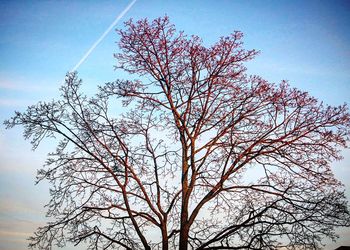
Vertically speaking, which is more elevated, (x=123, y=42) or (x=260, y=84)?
(x=123, y=42)

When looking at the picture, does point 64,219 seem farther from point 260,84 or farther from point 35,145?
point 260,84

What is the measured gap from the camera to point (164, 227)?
29.9 ft

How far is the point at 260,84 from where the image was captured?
9.97 metres

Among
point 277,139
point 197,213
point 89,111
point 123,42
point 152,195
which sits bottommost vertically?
point 197,213

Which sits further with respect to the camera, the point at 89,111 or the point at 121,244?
the point at 89,111

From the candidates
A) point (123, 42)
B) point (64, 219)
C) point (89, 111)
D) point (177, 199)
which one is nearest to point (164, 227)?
point (177, 199)

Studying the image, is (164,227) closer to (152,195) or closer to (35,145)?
(152,195)

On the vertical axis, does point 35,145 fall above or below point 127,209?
above

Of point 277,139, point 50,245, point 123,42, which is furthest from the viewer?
point 123,42

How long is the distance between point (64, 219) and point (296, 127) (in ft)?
24.9

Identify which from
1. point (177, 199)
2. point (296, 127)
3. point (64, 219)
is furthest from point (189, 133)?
point (64, 219)

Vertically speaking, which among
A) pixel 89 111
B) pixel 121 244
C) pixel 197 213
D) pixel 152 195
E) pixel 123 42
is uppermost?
pixel 123 42

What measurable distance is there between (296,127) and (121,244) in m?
6.40

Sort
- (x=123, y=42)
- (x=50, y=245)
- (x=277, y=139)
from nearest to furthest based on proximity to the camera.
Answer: (x=50, y=245) < (x=277, y=139) < (x=123, y=42)
